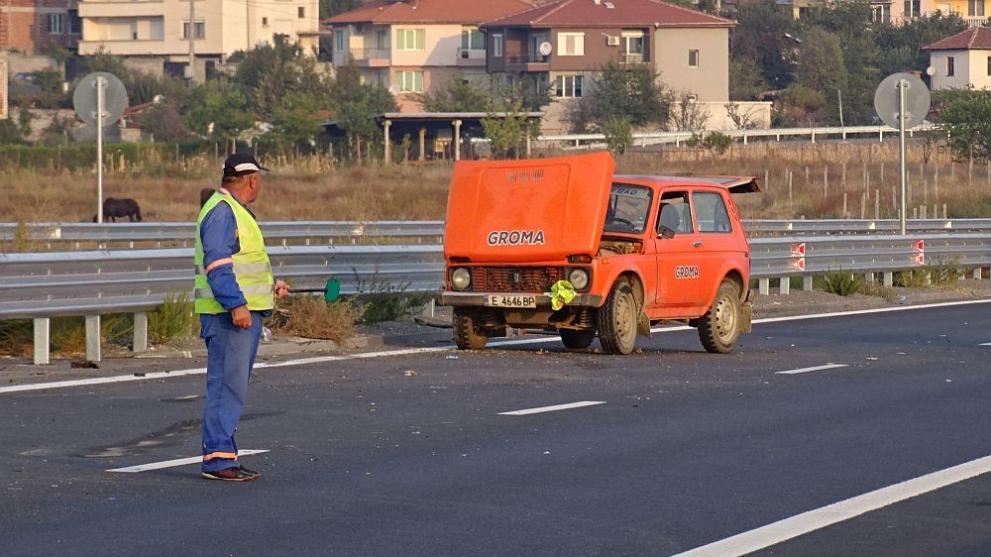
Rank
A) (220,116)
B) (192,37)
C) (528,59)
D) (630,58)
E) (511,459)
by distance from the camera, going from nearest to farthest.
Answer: (511,459) → (220,116) → (630,58) → (528,59) → (192,37)

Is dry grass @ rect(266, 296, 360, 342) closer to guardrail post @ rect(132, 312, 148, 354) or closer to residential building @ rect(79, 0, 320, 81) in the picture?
guardrail post @ rect(132, 312, 148, 354)

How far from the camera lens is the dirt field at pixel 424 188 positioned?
4894 centimetres

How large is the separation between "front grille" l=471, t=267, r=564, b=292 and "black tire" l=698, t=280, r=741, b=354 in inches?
71.5

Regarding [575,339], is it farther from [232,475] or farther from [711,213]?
[232,475]

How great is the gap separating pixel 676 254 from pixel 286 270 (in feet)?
12.3

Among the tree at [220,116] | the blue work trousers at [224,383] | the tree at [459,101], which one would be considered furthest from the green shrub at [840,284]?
the tree at [459,101]

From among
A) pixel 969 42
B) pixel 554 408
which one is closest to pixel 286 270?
pixel 554 408

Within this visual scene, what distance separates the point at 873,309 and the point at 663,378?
1030cm

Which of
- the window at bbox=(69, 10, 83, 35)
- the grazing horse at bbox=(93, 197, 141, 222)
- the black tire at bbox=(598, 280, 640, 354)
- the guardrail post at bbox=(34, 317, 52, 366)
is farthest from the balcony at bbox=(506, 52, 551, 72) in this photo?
the guardrail post at bbox=(34, 317, 52, 366)

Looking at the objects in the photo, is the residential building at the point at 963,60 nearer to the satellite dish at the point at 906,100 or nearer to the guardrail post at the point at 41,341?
the satellite dish at the point at 906,100

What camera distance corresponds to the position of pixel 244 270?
31.3ft

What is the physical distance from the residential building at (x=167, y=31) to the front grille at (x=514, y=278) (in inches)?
4353

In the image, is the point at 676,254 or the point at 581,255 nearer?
the point at 581,255

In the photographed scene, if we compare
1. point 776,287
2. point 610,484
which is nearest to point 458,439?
point 610,484
